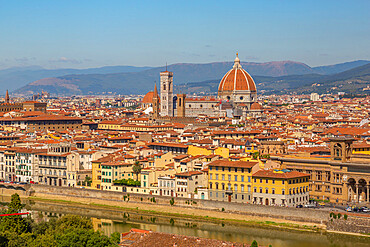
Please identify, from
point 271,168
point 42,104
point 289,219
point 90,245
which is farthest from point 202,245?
point 42,104

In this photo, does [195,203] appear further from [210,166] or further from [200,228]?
[200,228]

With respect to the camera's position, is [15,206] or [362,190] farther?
[362,190]

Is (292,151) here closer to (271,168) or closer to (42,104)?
(271,168)

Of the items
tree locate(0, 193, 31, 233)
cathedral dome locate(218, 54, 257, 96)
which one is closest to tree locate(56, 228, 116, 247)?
tree locate(0, 193, 31, 233)

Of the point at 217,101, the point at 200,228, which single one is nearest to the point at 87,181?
the point at 200,228

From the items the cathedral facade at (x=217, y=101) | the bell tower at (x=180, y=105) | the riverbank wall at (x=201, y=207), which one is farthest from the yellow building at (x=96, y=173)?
the bell tower at (x=180, y=105)
